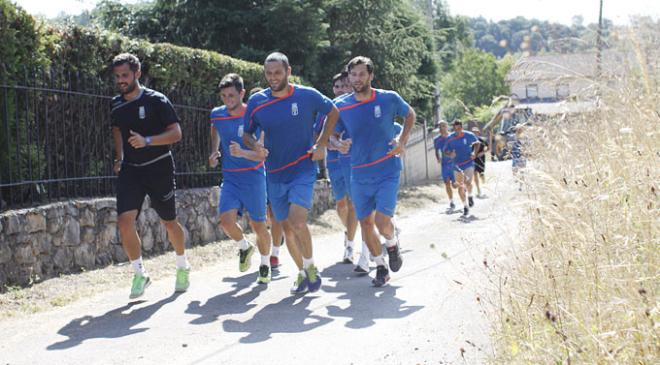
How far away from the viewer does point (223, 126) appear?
30.7 ft

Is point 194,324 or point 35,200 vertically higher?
point 35,200

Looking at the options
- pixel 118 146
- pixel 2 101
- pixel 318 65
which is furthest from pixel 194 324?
pixel 318 65

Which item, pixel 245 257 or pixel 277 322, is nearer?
pixel 277 322

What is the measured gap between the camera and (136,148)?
8188 mm

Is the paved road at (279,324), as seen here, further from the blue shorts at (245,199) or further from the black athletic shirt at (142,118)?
the black athletic shirt at (142,118)

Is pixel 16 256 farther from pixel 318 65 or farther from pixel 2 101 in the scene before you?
pixel 318 65

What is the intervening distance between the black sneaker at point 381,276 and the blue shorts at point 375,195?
54 centimetres

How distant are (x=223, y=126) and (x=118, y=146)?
1.27m

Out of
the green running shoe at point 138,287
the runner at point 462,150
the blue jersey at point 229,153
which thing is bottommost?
the green running shoe at point 138,287

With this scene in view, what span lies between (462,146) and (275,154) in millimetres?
10429

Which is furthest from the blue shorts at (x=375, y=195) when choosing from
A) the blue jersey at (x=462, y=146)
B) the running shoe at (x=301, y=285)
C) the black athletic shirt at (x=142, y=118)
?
the blue jersey at (x=462, y=146)

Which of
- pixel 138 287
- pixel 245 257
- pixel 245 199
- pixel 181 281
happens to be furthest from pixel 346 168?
pixel 138 287

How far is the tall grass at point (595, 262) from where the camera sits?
3920 millimetres

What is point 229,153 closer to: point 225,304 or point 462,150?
point 225,304
